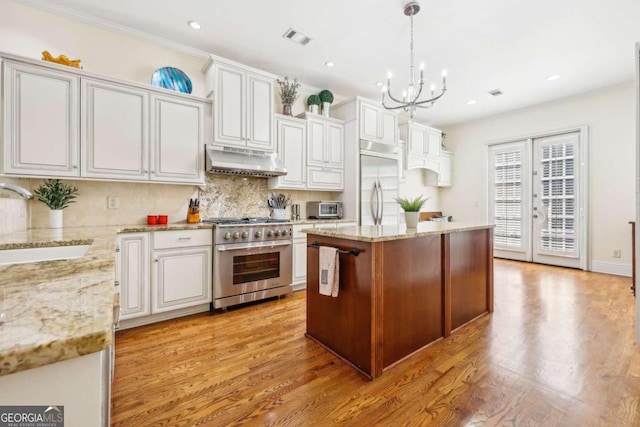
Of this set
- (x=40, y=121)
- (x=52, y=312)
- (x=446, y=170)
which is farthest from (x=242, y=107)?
(x=446, y=170)

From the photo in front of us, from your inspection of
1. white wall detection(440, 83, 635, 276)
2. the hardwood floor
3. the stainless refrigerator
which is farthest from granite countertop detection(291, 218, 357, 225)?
white wall detection(440, 83, 635, 276)

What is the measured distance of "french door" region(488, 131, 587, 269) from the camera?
4867 mm

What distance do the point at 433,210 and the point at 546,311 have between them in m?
3.91

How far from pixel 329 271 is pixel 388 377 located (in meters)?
0.77

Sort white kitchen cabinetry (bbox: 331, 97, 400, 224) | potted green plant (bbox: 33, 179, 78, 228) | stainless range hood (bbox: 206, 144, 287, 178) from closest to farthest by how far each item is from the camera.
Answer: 1. potted green plant (bbox: 33, 179, 78, 228)
2. stainless range hood (bbox: 206, 144, 287, 178)
3. white kitchen cabinetry (bbox: 331, 97, 400, 224)

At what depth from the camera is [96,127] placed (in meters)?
2.62

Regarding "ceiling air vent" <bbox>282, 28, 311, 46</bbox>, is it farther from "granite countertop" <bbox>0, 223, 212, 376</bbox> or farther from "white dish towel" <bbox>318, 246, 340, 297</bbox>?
"granite countertop" <bbox>0, 223, 212, 376</bbox>

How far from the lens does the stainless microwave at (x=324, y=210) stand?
4.11 m

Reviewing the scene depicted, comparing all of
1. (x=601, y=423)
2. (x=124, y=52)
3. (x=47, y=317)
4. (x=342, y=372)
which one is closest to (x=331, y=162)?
(x=124, y=52)

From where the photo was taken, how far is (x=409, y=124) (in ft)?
17.9

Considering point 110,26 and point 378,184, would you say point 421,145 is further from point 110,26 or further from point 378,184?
point 110,26

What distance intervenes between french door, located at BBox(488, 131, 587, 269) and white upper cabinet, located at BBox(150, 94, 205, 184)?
18.3 feet

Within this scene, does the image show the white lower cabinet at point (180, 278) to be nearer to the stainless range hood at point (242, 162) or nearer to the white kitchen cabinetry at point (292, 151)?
the stainless range hood at point (242, 162)

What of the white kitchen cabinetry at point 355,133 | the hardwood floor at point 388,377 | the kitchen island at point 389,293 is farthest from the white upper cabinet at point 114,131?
the white kitchen cabinetry at point 355,133
